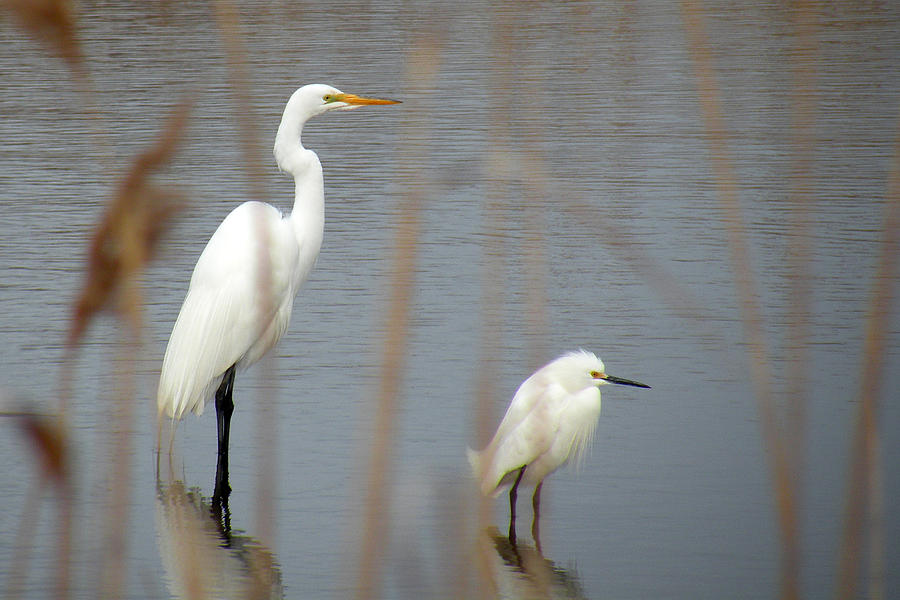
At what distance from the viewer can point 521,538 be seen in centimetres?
357

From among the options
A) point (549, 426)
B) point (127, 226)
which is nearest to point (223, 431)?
point (549, 426)

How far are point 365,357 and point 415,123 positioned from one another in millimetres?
3526

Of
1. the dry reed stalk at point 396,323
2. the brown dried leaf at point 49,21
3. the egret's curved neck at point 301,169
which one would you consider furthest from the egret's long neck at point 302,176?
the brown dried leaf at point 49,21

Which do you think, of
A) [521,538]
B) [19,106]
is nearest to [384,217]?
[521,538]

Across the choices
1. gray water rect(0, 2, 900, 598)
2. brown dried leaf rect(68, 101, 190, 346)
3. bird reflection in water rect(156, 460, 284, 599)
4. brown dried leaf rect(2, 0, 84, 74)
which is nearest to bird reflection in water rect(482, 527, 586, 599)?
gray water rect(0, 2, 900, 598)

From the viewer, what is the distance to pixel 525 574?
10.8 feet

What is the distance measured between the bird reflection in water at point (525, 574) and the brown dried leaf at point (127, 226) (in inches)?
85.9

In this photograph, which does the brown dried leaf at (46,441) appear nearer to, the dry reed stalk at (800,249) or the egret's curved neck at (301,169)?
the dry reed stalk at (800,249)

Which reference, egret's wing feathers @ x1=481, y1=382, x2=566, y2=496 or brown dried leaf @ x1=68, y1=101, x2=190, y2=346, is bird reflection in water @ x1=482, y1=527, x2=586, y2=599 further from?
brown dried leaf @ x1=68, y1=101, x2=190, y2=346

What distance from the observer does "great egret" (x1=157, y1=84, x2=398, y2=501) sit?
374cm

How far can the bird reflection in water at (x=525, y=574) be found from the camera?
3.17 metres

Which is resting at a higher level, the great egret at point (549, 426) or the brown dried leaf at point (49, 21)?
the brown dried leaf at point (49, 21)

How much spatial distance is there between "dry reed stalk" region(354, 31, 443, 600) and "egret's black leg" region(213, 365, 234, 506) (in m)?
2.22

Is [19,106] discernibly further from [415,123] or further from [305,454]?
[415,123]
